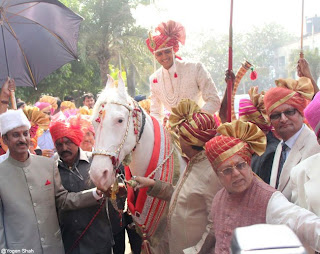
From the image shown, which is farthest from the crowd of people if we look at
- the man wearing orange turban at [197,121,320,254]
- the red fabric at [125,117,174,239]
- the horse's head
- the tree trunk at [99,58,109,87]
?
the tree trunk at [99,58,109,87]

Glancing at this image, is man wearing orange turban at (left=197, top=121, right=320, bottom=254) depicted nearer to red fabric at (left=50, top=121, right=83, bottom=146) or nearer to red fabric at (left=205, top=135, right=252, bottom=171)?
red fabric at (left=205, top=135, right=252, bottom=171)

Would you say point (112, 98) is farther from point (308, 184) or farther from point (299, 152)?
point (308, 184)

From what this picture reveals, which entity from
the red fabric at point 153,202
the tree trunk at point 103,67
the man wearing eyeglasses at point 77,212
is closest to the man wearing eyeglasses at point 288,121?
the red fabric at point 153,202

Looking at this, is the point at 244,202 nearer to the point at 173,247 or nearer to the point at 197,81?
the point at 173,247

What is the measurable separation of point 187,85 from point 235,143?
7.26 feet

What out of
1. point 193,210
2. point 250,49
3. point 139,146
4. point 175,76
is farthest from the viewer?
point 250,49

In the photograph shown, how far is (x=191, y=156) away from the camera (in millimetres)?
3189

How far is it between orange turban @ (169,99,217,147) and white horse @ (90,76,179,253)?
376 millimetres

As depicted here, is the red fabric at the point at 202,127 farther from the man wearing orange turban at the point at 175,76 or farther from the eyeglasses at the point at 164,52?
the eyeglasses at the point at 164,52

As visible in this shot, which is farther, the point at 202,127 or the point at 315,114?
the point at 202,127

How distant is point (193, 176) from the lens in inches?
119

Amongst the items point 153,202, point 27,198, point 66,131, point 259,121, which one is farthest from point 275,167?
point 27,198

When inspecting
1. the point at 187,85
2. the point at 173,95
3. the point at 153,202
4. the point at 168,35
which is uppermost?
the point at 168,35

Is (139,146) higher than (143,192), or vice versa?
(139,146)
